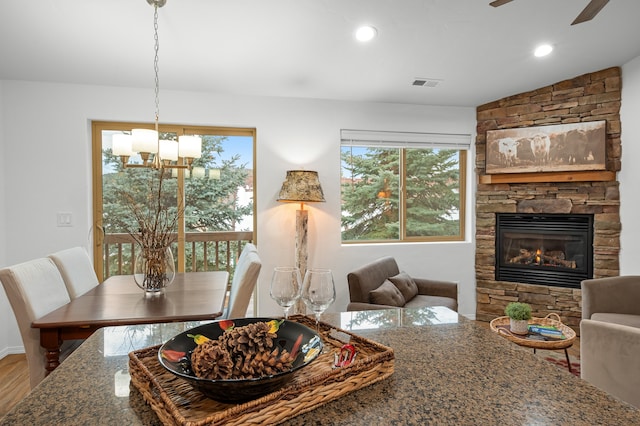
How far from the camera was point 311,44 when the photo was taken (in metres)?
2.90

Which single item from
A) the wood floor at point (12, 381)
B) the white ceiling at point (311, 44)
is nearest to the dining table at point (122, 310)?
the wood floor at point (12, 381)

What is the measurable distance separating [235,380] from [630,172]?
418cm

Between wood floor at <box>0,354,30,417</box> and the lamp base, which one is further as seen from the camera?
the lamp base

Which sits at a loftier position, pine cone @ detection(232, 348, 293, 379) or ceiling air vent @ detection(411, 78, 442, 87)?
ceiling air vent @ detection(411, 78, 442, 87)

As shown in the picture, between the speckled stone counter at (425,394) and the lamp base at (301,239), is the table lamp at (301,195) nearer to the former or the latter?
the lamp base at (301,239)

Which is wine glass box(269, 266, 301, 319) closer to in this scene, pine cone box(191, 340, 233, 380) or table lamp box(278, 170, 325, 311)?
pine cone box(191, 340, 233, 380)

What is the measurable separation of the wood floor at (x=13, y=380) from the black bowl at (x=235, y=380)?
2.37m

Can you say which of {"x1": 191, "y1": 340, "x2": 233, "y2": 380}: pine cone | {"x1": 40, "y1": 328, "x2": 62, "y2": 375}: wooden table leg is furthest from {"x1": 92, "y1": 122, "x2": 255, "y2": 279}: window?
{"x1": 191, "y1": 340, "x2": 233, "y2": 380}: pine cone

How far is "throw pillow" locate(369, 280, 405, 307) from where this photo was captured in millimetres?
2963

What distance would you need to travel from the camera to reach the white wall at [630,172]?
341 centimetres

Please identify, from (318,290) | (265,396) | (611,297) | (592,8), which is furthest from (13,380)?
(611,297)

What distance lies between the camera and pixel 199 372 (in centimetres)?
67

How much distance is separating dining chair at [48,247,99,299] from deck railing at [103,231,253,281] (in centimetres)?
92

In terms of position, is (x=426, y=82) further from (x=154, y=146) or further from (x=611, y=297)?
(x=154, y=146)
